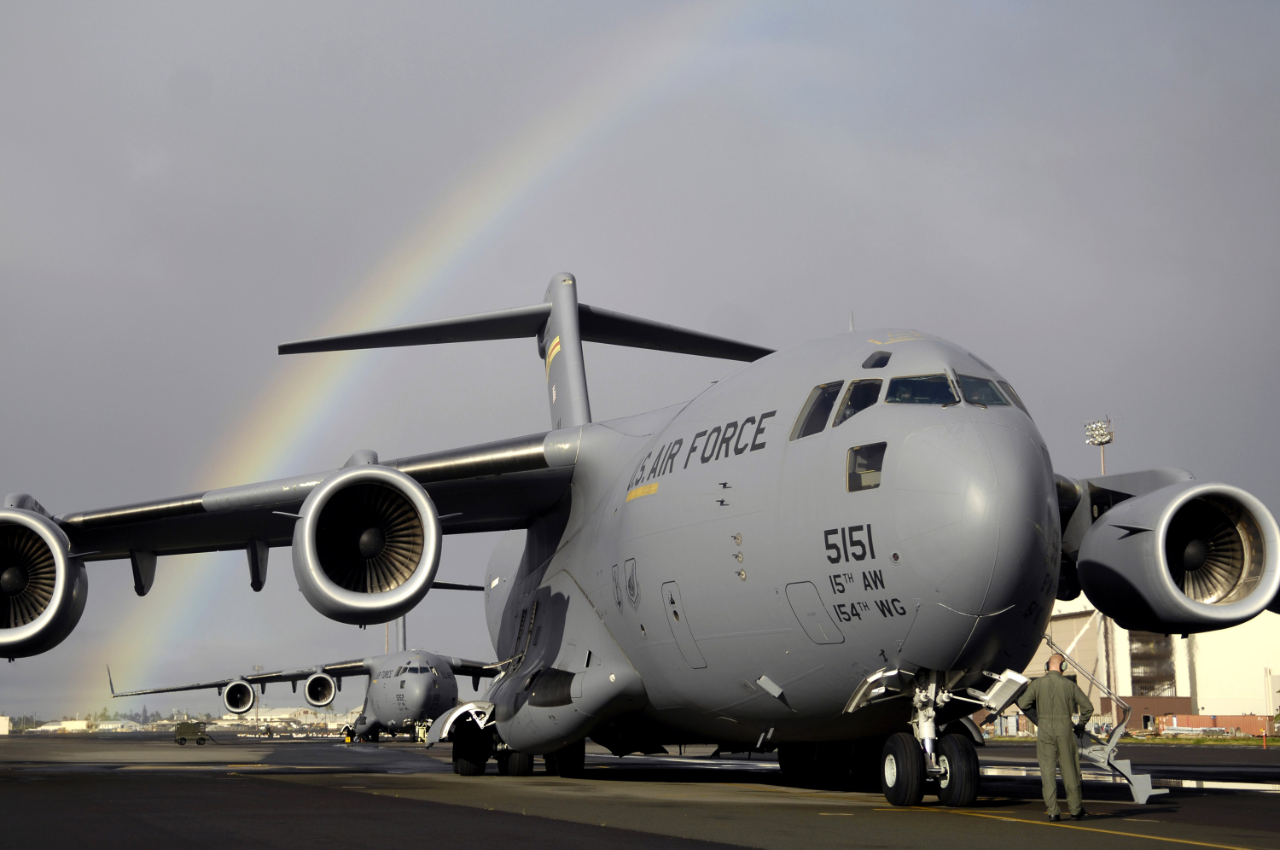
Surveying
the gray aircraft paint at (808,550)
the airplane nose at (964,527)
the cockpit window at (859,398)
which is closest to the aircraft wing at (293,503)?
the gray aircraft paint at (808,550)

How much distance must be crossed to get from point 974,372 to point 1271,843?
424 centimetres

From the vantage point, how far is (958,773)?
361 inches

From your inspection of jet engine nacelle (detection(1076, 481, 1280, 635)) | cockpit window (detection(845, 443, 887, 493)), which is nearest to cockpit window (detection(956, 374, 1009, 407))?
cockpit window (detection(845, 443, 887, 493))

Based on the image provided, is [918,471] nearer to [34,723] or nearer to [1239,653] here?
[1239,653]

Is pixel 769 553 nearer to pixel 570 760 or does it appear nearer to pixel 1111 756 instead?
pixel 1111 756

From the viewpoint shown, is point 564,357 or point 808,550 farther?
point 564,357

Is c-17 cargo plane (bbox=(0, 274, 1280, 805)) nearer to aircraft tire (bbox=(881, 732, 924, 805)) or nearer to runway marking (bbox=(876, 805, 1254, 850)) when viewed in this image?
aircraft tire (bbox=(881, 732, 924, 805))

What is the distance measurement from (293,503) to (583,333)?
259 inches

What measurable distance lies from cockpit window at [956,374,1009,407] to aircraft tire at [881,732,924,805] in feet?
8.94

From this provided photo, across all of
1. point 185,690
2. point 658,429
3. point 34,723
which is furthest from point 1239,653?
point 34,723

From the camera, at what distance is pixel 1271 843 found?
7.04m

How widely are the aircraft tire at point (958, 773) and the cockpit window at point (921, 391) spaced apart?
8.71 ft

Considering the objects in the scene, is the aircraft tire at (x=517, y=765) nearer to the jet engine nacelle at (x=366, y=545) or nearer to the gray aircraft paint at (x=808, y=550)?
the gray aircraft paint at (x=808, y=550)

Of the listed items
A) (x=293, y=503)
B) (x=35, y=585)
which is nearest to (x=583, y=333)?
(x=293, y=503)
